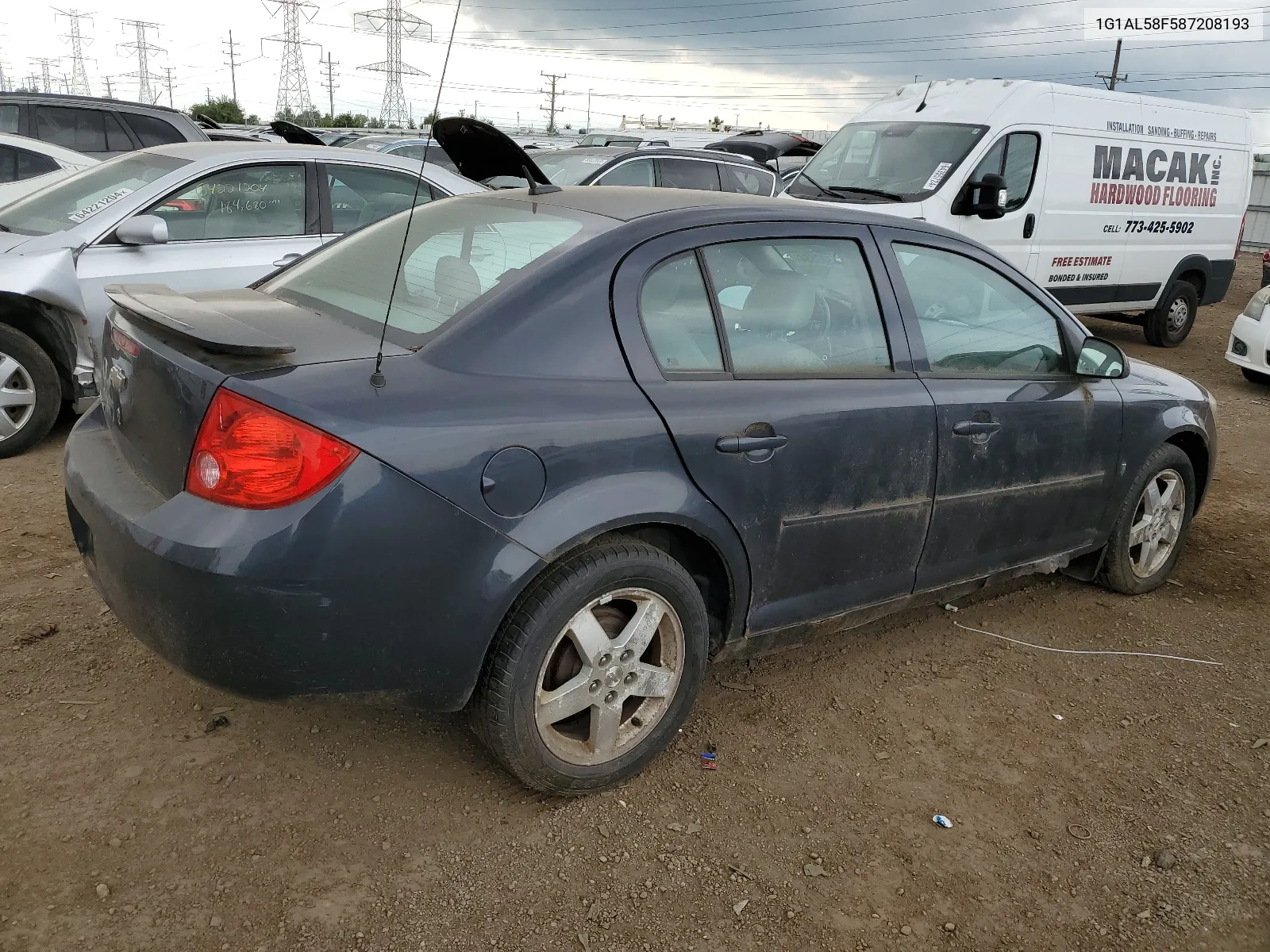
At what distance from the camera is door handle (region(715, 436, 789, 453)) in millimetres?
2725

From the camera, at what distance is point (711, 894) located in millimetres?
2439

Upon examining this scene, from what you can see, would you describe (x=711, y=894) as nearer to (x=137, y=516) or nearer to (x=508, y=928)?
(x=508, y=928)

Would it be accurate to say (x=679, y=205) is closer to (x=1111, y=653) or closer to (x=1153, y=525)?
(x=1111, y=653)

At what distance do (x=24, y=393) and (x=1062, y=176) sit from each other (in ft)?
27.3

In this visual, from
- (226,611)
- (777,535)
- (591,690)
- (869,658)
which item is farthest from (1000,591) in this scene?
(226,611)

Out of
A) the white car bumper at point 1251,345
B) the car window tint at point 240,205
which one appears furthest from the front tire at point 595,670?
the white car bumper at point 1251,345

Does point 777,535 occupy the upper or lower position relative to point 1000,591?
upper

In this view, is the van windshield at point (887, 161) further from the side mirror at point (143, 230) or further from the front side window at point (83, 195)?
the side mirror at point (143, 230)

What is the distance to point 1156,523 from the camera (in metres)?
4.36

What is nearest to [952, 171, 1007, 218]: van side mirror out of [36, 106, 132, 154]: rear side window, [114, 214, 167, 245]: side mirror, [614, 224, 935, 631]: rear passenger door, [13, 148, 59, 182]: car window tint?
[614, 224, 935, 631]: rear passenger door

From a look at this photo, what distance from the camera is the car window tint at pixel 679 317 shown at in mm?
2730

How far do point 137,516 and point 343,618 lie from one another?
60cm

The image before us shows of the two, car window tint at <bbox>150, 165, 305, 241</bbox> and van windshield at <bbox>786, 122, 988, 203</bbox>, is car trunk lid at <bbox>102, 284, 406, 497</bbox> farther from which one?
van windshield at <bbox>786, 122, 988, 203</bbox>

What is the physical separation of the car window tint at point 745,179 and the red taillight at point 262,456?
8522mm
